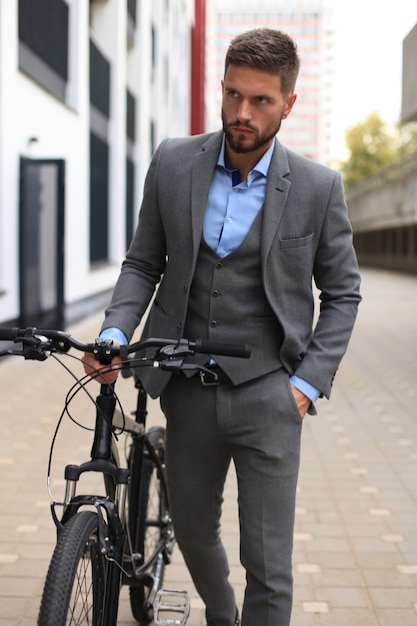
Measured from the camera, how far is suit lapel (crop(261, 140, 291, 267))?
2602 mm

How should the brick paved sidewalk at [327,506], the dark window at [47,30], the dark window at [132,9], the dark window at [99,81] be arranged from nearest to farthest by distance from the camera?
the brick paved sidewalk at [327,506]
the dark window at [47,30]
the dark window at [99,81]
the dark window at [132,9]

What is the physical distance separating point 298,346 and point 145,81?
25992 mm

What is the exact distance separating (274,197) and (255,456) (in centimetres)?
73

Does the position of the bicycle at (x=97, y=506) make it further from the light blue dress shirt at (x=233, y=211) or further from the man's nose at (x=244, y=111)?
the man's nose at (x=244, y=111)

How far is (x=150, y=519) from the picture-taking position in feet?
11.9

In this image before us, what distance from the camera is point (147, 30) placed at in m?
27.9

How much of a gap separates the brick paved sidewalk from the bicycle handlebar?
164 centimetres

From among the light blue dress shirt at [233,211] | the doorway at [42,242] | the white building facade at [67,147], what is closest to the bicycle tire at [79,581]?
the light blue dress shirt at [233,211]

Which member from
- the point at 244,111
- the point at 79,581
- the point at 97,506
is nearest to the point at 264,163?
the point at 244,111

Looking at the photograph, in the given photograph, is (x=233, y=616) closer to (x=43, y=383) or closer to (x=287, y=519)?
(x=287, y=519)

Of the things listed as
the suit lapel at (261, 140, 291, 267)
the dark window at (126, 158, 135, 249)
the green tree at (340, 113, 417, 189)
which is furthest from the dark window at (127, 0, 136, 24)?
the green tree at (340, 113, 417, 189)

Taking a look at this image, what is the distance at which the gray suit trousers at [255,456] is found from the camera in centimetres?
267

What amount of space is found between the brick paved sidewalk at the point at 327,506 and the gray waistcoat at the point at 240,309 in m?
1.44

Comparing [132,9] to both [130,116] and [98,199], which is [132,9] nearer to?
[130,116]
